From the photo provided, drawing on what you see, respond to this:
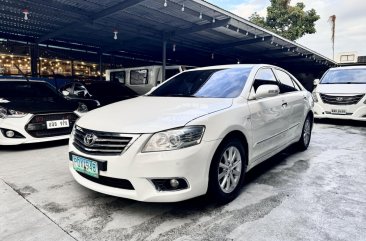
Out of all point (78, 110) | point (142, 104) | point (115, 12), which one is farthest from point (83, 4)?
point (142, 104)

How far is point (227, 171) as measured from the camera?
8.86ft

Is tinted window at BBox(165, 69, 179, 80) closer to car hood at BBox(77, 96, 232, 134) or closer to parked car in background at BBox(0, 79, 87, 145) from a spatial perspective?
parked car in background at BBox(0, 79, 87, 145)

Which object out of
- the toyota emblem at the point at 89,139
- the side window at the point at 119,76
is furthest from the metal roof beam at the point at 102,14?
the toyota emblem at the point at 89,139

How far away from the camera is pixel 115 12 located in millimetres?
9539

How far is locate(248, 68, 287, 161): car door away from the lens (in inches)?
122

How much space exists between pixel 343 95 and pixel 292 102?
4492mm

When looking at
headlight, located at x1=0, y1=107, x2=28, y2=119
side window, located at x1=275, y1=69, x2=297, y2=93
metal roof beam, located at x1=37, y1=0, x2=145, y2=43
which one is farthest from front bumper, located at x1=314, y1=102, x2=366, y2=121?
headlight, located at x1=0, y1=107, x2=28, y2=119

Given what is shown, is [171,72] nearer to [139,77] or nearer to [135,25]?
[139,77]

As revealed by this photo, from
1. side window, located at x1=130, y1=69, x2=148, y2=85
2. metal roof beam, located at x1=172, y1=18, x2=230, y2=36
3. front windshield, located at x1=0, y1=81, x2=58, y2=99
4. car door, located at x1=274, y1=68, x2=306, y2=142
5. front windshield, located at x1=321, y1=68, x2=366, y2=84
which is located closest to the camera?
car door, located at x1=274, y1=68, x2=306, y2=142

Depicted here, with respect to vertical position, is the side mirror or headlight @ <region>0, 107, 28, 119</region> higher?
the side mirror

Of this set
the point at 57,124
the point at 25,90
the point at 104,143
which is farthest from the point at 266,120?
the point at 25,90

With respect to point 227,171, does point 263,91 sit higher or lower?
higher

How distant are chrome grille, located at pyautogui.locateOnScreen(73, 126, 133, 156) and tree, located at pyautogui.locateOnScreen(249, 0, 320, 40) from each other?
1047 inches

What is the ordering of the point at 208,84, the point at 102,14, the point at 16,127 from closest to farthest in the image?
the point at 208,84 < the point at 16,127 < the point at 102,14
